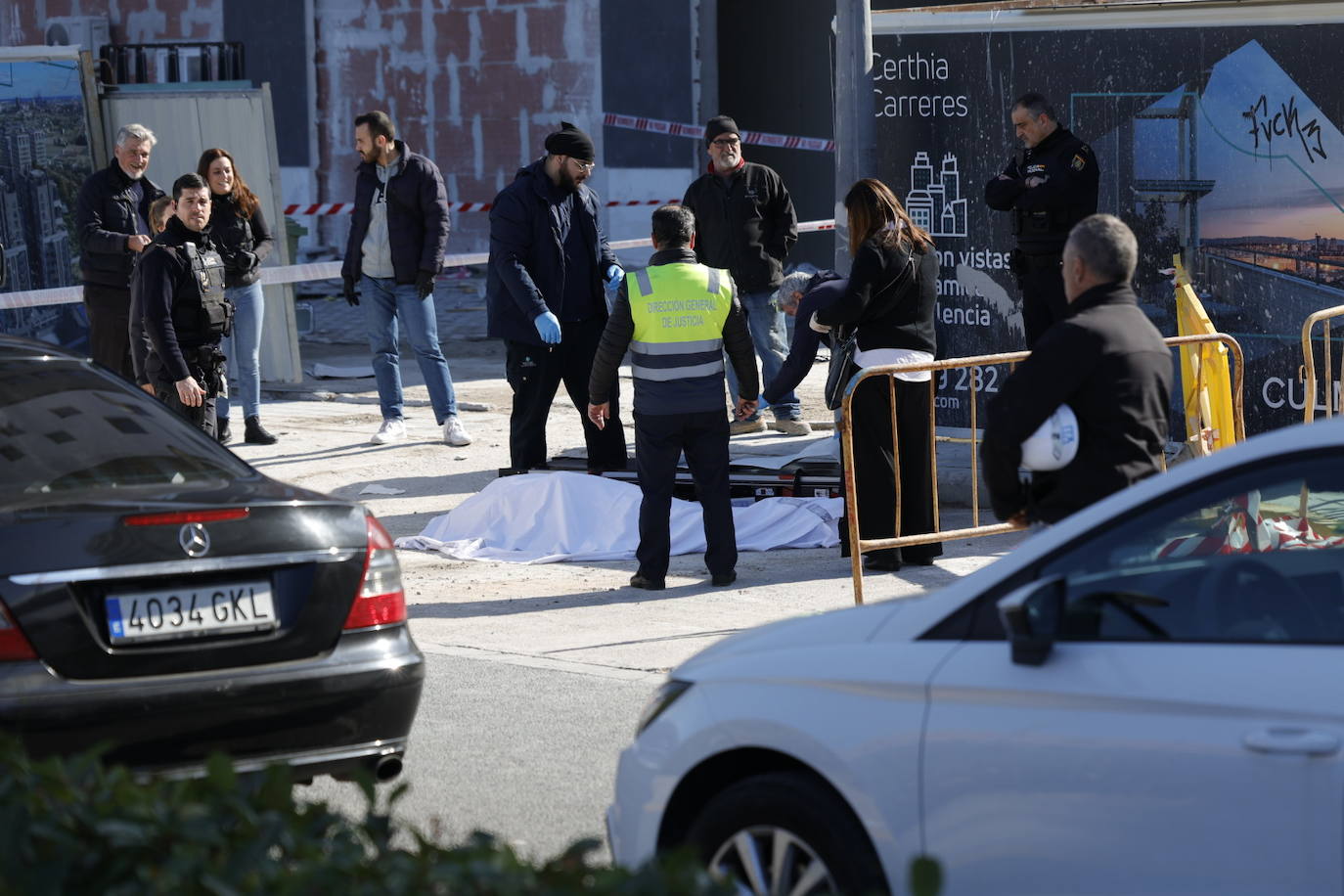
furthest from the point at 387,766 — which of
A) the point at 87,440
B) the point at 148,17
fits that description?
the point at 148,17

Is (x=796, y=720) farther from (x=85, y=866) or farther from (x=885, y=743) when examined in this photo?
(x=85, y=866)

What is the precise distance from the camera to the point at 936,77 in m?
10.5

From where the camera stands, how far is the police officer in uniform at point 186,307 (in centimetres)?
947

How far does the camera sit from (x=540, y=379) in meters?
11.0

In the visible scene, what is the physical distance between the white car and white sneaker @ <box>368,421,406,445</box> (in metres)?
8.60

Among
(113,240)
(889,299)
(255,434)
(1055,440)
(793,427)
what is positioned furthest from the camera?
(255,434)

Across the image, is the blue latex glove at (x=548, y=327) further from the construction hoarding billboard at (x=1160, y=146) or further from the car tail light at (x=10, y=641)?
the car tail light at (x=10, y=641)

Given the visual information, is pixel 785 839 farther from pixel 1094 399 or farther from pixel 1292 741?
pixel 1094 399

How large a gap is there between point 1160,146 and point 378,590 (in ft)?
20.1

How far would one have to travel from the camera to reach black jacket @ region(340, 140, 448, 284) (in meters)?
12.0

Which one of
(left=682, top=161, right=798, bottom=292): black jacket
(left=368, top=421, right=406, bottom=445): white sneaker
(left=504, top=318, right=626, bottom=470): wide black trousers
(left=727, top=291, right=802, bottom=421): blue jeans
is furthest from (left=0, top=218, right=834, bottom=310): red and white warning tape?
(left=504, top=318, right=626, bottom=470): wide black trousers

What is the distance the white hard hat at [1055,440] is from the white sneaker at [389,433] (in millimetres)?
8015

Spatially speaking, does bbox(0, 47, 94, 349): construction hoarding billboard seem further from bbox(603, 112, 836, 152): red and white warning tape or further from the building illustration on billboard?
bbox(603, 112, 836, 152): red and white warning tape

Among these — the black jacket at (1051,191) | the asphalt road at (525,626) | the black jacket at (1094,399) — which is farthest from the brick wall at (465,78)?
the black jacket at (1094,399)
